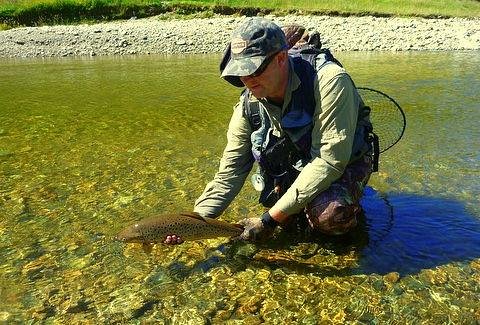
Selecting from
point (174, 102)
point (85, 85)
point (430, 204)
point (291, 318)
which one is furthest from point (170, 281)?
point (85, 85)

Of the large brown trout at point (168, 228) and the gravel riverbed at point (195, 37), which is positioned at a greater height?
the large brown trout at point (168, 228)

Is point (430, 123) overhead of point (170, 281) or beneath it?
beneath

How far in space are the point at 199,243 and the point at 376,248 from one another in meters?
1.55

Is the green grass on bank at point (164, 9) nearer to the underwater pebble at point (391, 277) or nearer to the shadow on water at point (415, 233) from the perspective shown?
the shadow on water at point (415, 233)

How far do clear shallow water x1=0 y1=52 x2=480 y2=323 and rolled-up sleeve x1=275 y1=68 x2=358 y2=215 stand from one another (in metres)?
0.71

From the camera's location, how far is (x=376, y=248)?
428 centimetres

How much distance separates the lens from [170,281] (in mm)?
3873

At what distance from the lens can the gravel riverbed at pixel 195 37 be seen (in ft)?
80.7

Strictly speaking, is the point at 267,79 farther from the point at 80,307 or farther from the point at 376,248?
the point at 80,307

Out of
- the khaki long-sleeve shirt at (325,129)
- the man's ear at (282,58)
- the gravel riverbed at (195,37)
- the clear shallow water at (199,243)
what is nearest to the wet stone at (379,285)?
the clear shallow water at (199,243)

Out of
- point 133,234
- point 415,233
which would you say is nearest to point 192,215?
point 133,234

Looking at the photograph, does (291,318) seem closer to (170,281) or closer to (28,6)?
(170,281)

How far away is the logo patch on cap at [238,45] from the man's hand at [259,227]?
4.19 ft

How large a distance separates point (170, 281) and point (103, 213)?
5.38 feet
